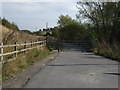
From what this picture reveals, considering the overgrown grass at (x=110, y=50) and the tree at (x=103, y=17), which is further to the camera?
the tree at (x=103, y=17)

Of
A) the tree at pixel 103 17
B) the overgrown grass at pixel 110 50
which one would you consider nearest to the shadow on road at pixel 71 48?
the tree at pixel 103 17

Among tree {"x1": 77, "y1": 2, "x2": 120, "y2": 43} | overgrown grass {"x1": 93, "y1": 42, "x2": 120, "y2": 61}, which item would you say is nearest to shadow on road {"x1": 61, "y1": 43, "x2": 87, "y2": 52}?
tree {"x1": 77, "y1": 2, "x2": 120, "y2": 43}

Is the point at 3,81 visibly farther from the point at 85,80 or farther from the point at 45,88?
the point at 85,80

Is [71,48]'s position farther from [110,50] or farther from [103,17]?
[110,50]

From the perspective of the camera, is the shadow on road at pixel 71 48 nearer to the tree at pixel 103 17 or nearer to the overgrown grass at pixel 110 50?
the tree at pixel 103 17

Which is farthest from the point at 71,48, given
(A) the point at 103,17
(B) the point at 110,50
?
(B) the point at 110,50

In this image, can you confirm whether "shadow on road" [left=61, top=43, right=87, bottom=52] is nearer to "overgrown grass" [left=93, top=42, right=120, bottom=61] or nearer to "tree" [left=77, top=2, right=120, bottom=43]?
"tree" [left=77, top=2, right=120, bottom=43]

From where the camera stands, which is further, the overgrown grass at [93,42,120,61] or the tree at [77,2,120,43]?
the tree at [77,2,120,43]

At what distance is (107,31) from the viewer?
4578 cm

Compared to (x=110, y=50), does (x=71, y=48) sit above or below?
below

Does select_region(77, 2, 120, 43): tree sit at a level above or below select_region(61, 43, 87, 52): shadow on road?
above

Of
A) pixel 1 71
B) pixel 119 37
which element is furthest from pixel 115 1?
pixel 1 71

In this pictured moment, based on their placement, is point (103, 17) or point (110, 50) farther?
point (103, 17)

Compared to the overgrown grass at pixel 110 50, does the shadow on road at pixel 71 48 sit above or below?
below
